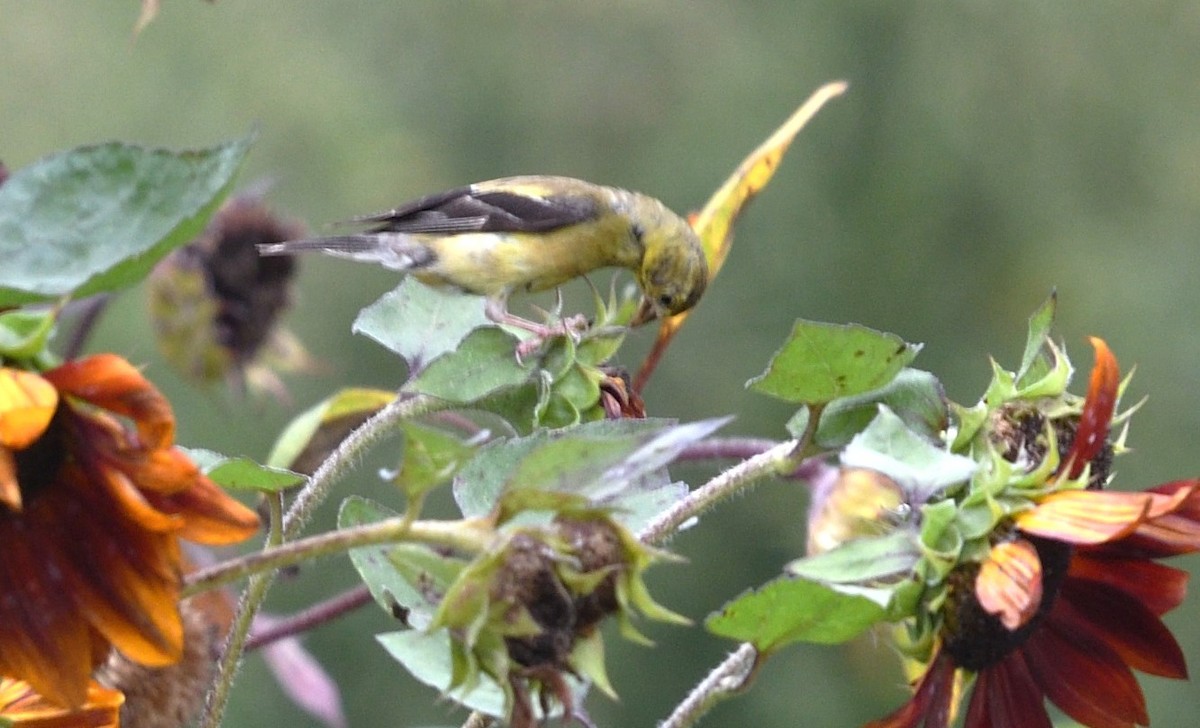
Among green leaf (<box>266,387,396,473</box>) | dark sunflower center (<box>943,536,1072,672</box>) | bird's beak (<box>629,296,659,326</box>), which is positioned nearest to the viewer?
dark sunflower center (<box>943,536,1072,672</box>)

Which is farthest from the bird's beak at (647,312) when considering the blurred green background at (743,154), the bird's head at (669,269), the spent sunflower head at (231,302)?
the blurred green background at (743,154)

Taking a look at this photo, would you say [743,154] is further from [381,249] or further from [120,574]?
[120,574]

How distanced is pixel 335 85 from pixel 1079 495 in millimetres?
2397

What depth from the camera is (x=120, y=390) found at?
265 millimetres

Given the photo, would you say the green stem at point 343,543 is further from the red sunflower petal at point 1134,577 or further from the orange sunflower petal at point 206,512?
the red sunflower petal at point 1134,577

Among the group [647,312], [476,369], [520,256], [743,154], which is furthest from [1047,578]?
[743,154]

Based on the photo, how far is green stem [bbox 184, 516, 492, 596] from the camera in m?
0.27

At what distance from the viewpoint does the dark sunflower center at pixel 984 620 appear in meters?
0.35

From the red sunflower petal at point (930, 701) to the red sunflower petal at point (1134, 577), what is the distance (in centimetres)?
4

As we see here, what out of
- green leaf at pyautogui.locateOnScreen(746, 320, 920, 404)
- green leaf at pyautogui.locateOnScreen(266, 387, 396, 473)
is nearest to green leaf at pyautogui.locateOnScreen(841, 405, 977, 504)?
green leaf at pyautogui.locateOnScreen(746, 320, 920, 404)

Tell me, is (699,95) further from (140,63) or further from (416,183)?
(140,63)

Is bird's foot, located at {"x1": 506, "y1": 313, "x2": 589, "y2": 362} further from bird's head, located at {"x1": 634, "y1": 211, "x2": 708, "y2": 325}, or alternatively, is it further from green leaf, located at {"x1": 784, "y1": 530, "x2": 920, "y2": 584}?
bird's head, located at {"x1": 634, "y1": 211, "x2": 708, "y2": 325}

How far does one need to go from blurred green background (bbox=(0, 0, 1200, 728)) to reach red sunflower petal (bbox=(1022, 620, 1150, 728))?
1.78m

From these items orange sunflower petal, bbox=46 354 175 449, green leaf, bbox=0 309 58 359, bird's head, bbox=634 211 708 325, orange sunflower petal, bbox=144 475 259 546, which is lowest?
bird's head, bbox=634 211 708 325
